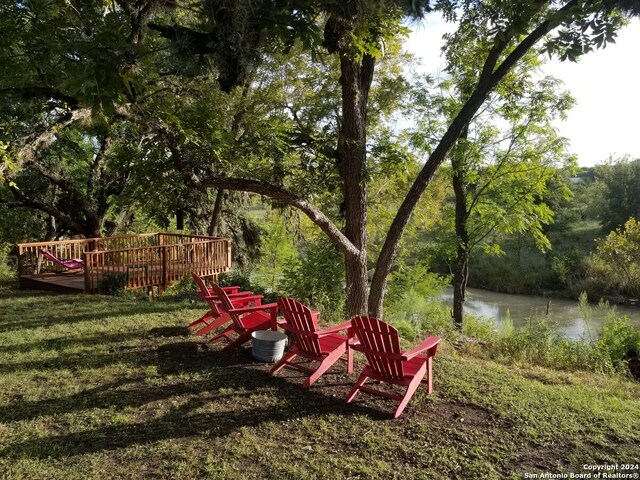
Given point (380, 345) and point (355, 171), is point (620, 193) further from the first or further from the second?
point (380, 345)

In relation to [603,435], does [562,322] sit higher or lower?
lower

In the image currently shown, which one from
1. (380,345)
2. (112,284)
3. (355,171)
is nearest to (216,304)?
(380,345)

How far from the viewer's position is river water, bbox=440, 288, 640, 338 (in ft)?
55.3

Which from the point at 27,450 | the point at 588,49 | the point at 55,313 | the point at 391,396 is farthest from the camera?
the point at 55,313

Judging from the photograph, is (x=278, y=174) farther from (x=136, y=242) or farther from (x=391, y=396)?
(x=136, y=242)

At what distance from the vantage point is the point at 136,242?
13578 millimetres

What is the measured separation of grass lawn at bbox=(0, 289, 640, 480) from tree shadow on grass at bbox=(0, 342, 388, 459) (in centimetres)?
1

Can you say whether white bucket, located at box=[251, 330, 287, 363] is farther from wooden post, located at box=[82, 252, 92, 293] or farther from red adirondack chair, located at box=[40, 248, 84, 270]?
red adirondack chair, located at box=[40, 248, 84, 270]

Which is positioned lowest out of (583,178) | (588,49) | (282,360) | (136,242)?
(282,360)

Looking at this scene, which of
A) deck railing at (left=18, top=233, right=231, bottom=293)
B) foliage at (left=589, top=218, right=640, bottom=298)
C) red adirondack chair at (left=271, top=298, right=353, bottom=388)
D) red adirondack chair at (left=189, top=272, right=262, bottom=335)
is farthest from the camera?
foliage at (left=589, top=218, right=640, bottom=298)

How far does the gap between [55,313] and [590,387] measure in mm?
7907

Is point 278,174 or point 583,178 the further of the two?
point 583,178

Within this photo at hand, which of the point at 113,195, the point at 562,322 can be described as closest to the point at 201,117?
the point at 113,195

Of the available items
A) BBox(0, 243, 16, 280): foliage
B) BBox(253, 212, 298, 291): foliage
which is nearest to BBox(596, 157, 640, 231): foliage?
BBox(253, 212, 298, 291): foliage
